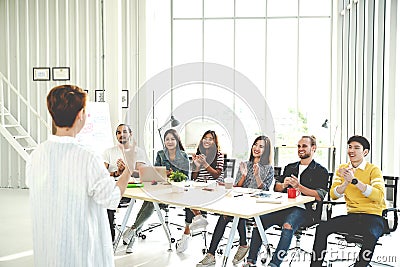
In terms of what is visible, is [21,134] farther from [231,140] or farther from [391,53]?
[391,53]

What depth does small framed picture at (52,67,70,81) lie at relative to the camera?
10203 mm

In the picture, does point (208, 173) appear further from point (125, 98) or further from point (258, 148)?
point (125, 98)

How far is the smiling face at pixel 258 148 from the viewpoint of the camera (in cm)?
540

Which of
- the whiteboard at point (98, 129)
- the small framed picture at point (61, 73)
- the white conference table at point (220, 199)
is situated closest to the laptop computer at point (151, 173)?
the white conference table at point (220, 199)

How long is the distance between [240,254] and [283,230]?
0.54 m

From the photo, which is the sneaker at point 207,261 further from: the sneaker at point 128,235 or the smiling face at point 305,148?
the smiling face at point 305,148

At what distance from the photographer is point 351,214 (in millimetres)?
4668

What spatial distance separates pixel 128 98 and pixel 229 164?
4410mm

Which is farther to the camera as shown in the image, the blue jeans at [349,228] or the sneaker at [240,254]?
the sneaker at [240,254]

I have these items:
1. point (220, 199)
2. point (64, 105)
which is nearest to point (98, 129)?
point (220, 199)

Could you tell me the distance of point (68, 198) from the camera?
286cm

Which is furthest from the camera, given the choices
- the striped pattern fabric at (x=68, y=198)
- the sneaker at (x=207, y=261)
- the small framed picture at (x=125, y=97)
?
the small framed picture at (x=125, y=97)

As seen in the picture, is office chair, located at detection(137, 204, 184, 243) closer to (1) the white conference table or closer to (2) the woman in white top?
(1) the white conference table

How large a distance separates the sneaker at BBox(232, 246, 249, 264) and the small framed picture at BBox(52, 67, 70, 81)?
19.9ft
